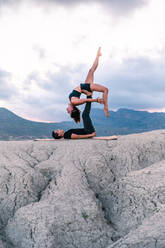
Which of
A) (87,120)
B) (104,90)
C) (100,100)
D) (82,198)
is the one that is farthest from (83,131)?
(82,198)

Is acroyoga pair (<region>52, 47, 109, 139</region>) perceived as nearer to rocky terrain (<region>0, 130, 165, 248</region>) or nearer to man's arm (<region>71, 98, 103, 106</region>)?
man's arm (<region>71, 98, 103, 106</region>)

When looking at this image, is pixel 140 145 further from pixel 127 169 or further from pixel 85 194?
pixel 85 194

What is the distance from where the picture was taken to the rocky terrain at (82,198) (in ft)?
14.3

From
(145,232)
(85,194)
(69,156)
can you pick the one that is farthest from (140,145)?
(145,232)

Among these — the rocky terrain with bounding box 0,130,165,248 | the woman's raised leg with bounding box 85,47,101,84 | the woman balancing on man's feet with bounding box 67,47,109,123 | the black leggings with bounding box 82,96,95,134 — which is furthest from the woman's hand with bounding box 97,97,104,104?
the rocky terrain with bounding box 0,130,165,248

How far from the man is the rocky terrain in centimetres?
123

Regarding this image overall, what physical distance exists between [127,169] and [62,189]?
1793 millimetres

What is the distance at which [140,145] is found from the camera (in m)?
6.96

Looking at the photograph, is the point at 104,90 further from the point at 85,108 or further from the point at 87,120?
the point at 87,120

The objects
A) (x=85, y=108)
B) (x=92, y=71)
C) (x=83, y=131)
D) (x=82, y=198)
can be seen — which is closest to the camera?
(x=82, y=198)

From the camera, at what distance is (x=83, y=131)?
810 cm

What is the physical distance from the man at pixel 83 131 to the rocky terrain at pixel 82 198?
1.23 metres

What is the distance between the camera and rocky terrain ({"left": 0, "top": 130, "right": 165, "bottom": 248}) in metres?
4.35

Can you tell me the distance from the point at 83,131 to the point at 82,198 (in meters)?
3.34
